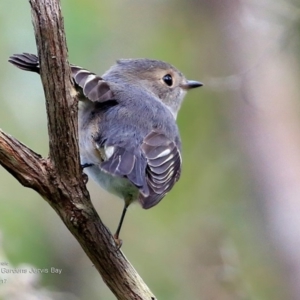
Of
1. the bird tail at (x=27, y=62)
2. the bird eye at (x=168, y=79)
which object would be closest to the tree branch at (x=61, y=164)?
the bird tail at (x=27, y=62)

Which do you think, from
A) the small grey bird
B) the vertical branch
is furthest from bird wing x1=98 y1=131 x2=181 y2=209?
the vertical branch

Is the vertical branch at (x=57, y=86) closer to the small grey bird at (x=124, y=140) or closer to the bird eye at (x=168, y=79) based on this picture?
the small grey bird at (x=124, y=140)

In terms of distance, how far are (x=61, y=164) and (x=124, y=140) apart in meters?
0.67

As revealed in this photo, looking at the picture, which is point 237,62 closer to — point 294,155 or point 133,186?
point 294,155

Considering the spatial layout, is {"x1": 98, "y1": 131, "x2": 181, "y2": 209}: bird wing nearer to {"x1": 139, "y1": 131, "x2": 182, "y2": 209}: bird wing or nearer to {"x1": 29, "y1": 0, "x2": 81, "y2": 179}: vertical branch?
Result: {"x1": 139, "y1": 131, "x2": 182, "y2": 209}: bird wing

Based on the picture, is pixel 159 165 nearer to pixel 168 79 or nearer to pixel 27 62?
pixel 27 62

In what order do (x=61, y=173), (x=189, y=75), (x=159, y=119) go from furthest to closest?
(x=189, y=75) < (x=159, y=119) < (x=61, y=173)

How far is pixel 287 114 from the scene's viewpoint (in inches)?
225

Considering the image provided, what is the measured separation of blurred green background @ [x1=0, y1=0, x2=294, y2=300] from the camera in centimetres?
487

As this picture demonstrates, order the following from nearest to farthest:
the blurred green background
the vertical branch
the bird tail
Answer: the vertical branch
the bird tail
the blurred green background

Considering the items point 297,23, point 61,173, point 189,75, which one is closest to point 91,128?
point 61,173

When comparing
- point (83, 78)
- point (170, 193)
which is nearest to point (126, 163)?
point (83, 78)

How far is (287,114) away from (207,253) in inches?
58.2

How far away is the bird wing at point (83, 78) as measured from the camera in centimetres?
268
